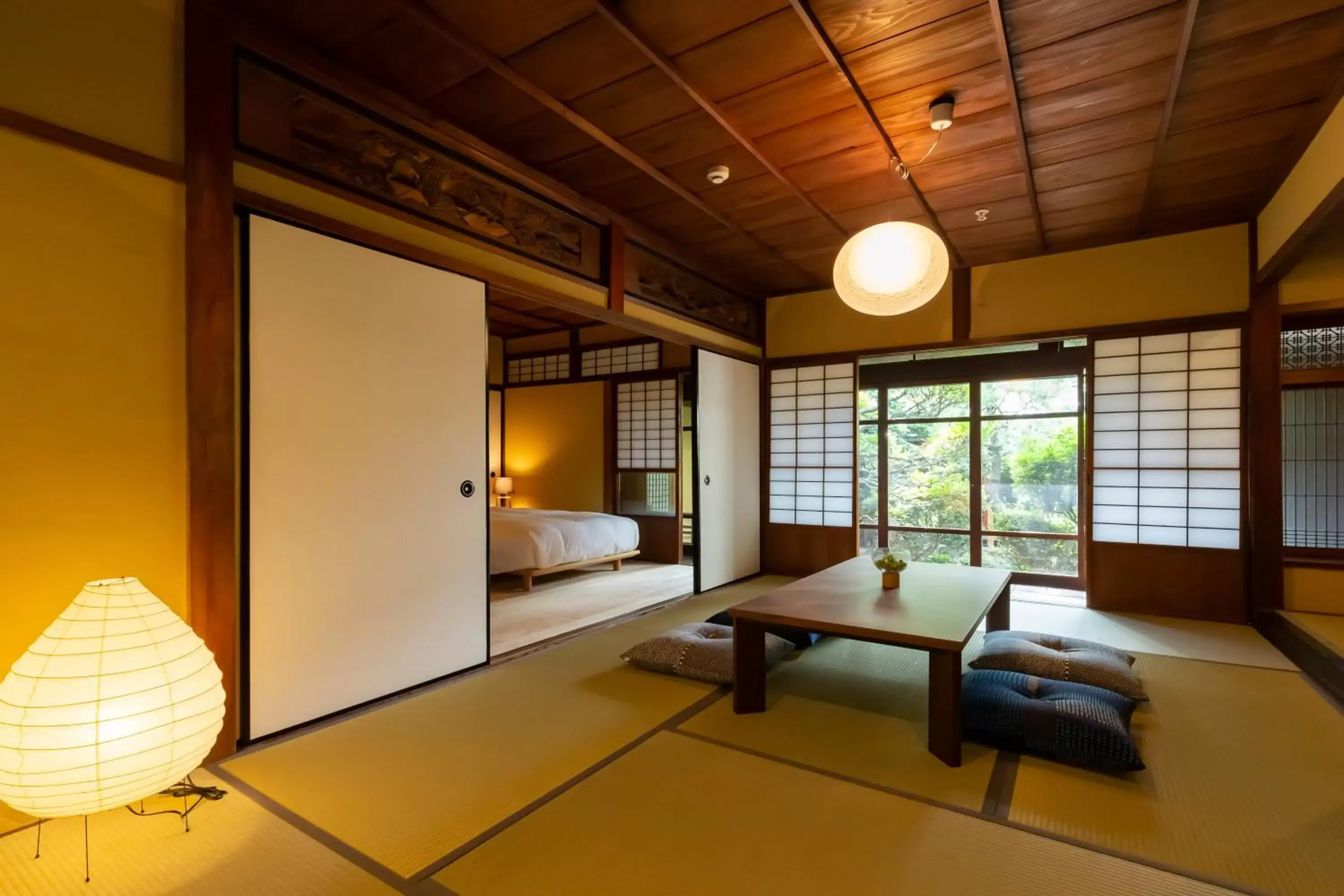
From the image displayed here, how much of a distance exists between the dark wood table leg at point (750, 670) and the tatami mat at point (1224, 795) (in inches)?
38.7

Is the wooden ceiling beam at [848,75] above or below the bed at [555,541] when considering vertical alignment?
above

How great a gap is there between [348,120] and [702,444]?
3.29m

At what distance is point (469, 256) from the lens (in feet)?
10.2

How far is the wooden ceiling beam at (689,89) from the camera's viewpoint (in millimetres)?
2256

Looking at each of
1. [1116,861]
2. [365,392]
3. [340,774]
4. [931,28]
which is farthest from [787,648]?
[931,28]

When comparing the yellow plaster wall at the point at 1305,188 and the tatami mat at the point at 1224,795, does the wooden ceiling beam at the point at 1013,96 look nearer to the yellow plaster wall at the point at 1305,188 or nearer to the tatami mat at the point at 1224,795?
the yellow plaster wall at the point at 1305,188

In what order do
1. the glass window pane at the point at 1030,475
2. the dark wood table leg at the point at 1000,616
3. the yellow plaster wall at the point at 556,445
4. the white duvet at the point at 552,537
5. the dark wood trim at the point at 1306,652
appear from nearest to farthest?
1. the dark wood trim at the point at 1306,652
2. the dark wood table leg at the point at 1000,616
3. the white duvet at the point at 552,537
4. the glass window pane at the point at 1030,475
5. the yellow plaster wall at the point at 556,445

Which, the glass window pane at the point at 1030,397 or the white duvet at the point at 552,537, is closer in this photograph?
the white duvet at the point at 552,537

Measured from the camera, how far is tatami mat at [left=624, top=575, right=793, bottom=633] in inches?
160

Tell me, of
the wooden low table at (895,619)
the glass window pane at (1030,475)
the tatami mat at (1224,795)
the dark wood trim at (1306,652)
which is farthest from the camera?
the glass window pane at (1030,475)

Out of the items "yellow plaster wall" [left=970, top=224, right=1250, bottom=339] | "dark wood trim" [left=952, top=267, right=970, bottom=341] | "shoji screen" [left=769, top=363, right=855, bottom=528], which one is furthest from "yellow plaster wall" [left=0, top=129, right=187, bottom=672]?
"yellow plaster wall" [left=970, top=224, right=1250, bottom=339]

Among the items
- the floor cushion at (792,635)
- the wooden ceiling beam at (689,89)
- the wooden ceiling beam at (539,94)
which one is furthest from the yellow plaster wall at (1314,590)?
the wooden ceiling beam at (539,94)

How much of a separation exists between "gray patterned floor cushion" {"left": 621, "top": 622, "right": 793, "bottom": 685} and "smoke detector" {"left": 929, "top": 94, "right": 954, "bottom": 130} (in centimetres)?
257

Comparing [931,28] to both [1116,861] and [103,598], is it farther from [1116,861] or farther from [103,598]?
[103,598]
